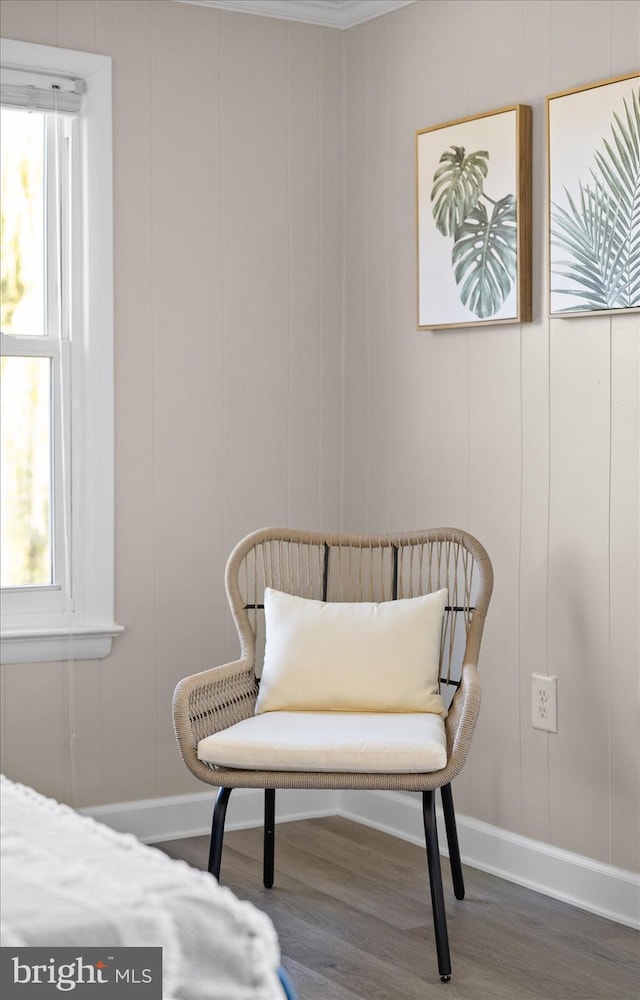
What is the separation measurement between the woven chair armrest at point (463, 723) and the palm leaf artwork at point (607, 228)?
2.97ft

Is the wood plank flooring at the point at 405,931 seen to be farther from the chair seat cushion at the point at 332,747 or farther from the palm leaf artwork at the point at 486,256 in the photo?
the palm leaf artwork at the point at 486,256

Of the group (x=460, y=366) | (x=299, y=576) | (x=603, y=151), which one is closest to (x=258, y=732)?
(x=299, y=576)

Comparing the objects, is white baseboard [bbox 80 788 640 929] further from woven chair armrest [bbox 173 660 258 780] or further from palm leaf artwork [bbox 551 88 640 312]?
palm leaf artwork [bbox 551 88 640 312]

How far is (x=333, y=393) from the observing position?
3.58 metres

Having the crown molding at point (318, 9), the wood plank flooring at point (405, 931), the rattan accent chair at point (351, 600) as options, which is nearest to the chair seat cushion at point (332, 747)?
the rattan accent chair at point (351, 600)

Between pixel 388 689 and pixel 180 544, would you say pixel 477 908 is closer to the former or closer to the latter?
pixel 388 689

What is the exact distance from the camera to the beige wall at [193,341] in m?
3.20

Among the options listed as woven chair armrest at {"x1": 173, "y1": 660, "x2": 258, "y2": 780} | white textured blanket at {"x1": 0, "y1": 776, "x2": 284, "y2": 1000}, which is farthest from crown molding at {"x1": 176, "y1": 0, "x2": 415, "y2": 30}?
white textured blanket at {"x1": 0, "y1": 776, "x2": 284, "y2": 1000}

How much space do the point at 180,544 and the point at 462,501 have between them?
0.81 metres

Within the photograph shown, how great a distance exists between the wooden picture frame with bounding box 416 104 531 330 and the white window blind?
0.93 meters

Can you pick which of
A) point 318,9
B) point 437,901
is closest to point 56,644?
point 437,901

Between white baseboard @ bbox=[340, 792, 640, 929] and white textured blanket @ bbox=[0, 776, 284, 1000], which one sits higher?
white textured blanket @ bbox=[0, 776, 284, 1000]

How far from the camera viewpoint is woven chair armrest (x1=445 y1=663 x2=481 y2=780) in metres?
2.46

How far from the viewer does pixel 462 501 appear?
3.15 metres
